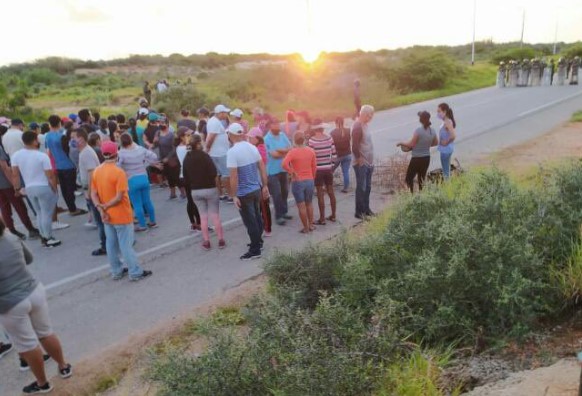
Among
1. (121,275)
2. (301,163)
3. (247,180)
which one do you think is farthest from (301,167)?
(121,275)

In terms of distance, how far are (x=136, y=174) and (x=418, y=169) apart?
4907 mm

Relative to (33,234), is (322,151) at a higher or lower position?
higher

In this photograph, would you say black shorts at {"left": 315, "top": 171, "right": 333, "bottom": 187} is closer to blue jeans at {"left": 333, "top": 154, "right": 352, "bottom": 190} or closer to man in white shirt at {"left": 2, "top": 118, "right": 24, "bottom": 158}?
blue jeans at {"left": 333, "top": 154, "right": 352, "bottom": 190}

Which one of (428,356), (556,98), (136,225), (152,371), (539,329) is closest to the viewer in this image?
(152,371)

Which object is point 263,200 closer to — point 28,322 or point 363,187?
point 363,187

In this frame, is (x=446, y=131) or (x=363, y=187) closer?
(x=363, y=187)

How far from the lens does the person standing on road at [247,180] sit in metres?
6.81

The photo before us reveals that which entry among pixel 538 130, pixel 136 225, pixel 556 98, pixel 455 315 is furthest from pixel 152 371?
pixel 556 98

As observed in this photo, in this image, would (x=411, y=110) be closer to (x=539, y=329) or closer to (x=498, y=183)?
(x=498, y=183)

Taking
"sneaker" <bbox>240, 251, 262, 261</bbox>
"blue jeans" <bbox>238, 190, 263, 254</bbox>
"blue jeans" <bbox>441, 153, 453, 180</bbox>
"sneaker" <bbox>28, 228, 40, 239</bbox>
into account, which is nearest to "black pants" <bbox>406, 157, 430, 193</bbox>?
"blue jeans" <bbox>441, 153, 453, 180</bbox>

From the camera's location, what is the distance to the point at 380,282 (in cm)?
426

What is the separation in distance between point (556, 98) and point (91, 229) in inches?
997

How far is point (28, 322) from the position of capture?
4.24 metres

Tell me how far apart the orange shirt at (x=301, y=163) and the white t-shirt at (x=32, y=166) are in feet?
12.4
